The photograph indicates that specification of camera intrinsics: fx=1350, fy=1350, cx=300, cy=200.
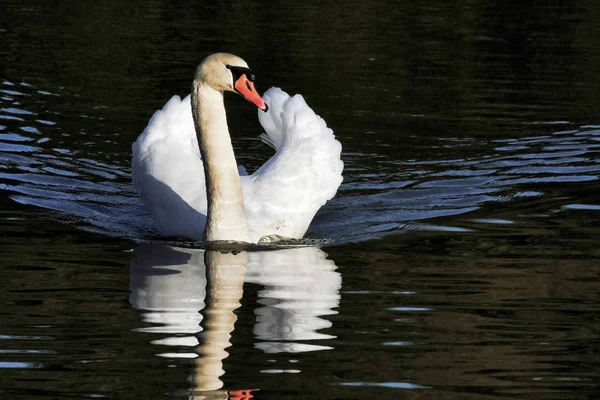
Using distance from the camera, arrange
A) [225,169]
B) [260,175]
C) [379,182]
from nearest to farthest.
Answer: [225,169], [260,175], [379,182]

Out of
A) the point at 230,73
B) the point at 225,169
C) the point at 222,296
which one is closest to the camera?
the point at 222,296

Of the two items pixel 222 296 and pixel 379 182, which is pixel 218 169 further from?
pixel 379 182

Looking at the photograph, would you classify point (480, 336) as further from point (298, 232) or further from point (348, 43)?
point (348, 43)

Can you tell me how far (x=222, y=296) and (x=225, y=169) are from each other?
158 cm

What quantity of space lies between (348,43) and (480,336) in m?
16.2

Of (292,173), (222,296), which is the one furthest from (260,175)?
(222,296)

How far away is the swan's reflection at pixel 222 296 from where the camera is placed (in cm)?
748

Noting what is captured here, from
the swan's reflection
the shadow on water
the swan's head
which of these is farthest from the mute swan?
the shadow on water

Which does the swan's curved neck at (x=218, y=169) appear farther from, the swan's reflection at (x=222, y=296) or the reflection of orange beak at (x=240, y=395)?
the reflection of orange beak at (x=240, y=395)

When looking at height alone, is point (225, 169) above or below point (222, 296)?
above

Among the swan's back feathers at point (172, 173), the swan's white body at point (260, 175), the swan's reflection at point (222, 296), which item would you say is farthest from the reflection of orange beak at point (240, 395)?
the swan's back feathers at point (172, 173)

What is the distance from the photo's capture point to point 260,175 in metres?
11.3

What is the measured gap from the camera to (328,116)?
16.8 metres

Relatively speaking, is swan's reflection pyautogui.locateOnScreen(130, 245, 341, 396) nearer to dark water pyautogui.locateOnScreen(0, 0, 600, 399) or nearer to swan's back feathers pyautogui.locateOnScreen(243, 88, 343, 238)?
dark water pyautogui.locateOnScreen(0, 0, 600, 399)
